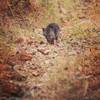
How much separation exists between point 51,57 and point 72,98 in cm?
39

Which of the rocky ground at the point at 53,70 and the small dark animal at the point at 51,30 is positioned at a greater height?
the small dark animal at the point at 51,30

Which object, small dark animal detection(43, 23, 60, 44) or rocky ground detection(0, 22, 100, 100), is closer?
rocky ground detection(0, 22, 100, 100)

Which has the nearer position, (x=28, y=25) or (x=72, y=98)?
(x=72, y=98)

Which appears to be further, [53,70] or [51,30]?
[51,30]

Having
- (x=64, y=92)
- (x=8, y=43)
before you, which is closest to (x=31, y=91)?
(x=64, y=92)

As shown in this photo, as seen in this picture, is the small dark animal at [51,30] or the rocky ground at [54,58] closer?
the rocky ground at [54,58]

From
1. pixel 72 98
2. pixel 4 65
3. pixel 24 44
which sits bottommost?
pixel 72 98

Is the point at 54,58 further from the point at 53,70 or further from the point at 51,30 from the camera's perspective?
the point at 51,30

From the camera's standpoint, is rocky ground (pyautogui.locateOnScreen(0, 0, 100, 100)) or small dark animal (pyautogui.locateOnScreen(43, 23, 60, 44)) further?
small dark animal (pyautogui.locateOnScreen(43, 23, 60, 44))

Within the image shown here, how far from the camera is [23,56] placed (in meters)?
2.51

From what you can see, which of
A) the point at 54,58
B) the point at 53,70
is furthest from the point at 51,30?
the point at 53,70

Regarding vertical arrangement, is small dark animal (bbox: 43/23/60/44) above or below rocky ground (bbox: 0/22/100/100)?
above

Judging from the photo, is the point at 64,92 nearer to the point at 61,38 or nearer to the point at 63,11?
the point at 61,38

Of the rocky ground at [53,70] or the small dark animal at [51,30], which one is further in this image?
the small dark animal at [51,30]
